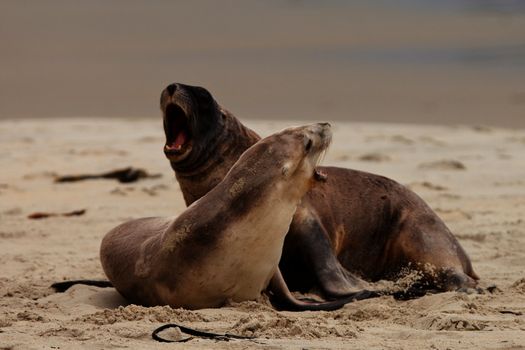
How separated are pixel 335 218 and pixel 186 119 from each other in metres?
0.86

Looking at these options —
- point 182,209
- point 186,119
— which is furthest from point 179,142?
point 182,209

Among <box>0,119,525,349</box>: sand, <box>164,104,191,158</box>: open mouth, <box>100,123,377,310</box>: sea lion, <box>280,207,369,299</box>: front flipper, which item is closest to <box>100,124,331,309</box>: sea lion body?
<box>100,123,377,310</box>: sea lion

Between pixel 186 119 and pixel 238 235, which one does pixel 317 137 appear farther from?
pixel 186 119

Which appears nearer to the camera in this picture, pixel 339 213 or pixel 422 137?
pixel 339 213

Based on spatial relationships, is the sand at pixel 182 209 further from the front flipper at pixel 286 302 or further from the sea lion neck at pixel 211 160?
the sea lion neck at pixel 211 160

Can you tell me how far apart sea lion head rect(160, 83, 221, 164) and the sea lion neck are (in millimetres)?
13

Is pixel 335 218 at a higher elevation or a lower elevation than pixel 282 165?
lower

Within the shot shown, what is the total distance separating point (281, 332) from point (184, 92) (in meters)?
1.72

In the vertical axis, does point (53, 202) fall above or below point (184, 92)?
below

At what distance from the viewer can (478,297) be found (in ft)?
17.8

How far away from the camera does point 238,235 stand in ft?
16.3

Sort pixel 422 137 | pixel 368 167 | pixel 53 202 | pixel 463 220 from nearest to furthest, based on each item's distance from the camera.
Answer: pixel 463 220
pixel 53 202
pixel 368 167
pixel 422 137

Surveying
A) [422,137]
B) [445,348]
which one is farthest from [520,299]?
[422,137]

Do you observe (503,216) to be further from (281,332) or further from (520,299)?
(281,332)
